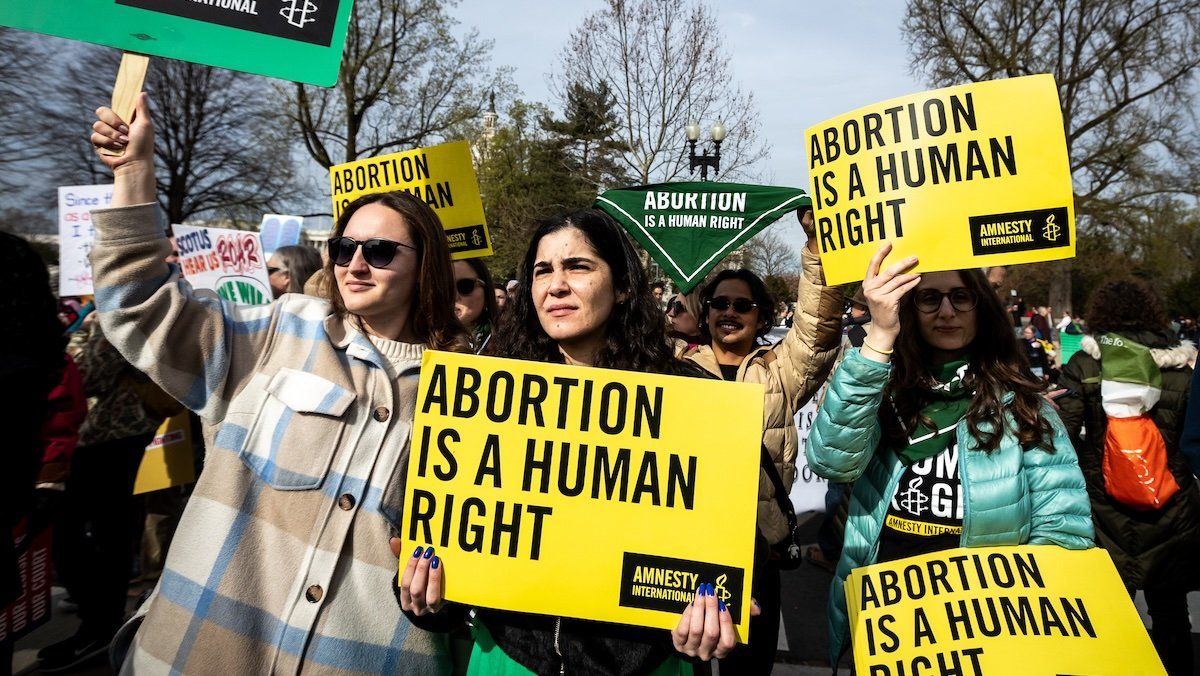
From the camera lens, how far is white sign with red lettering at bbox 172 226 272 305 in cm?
570

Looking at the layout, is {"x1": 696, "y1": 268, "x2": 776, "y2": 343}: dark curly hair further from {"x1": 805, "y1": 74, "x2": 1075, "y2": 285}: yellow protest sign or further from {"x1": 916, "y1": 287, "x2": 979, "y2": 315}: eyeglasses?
{"x1": 805, "y1": 74, "x2": 1075, "y2": 285}: yellow protest sign

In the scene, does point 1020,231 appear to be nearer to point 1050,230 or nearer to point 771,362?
point 1050,230

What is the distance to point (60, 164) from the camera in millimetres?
15172

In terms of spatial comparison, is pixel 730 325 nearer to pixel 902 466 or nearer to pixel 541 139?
pixel 902 466

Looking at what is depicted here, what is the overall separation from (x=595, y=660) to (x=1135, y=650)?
146cm

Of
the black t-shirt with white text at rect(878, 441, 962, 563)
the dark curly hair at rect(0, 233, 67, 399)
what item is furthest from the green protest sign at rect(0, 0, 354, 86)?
the black t-shirt with white text at rect(878, 441, 962, 563)

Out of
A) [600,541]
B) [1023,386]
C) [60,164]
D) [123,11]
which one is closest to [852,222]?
[1023,386]

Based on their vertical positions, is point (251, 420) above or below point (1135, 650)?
above

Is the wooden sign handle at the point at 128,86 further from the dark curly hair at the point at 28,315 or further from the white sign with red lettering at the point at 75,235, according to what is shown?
the white sign with red lettering at the point at 75,235

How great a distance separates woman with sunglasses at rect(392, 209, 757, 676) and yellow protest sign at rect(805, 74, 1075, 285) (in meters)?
0.67

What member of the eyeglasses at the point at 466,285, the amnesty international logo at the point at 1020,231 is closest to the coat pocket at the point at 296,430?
the amnesty international logo at the point at 1020,231

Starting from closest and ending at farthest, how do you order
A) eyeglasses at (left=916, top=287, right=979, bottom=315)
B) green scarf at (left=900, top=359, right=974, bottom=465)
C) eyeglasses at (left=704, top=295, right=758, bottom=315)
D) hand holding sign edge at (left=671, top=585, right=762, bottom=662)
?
1. hand holding sign edge at (left=671, top=585, right=762, bottom=662)
2. green scarf at (left=900, top=359, right=974, bottom=465)
3. eyeglasses at (left=916, top=287, right=979, bottom=315)
4. eyeglasses at (left=704, top=295, right=758, bottom=315)

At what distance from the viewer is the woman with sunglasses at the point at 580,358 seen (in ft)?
5.80

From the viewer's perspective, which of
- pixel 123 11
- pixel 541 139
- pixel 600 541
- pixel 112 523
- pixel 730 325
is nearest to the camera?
pixel 600 541
